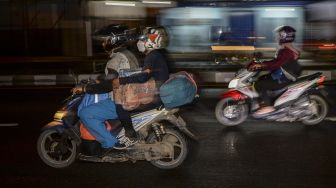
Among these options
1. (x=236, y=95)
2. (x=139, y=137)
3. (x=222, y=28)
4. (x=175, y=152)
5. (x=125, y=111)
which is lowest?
(x=175, y=152)

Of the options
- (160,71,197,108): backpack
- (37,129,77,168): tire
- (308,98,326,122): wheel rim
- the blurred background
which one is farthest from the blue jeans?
the blurred background

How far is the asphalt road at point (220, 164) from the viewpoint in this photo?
565 centimetres

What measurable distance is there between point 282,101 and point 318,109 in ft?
2.01

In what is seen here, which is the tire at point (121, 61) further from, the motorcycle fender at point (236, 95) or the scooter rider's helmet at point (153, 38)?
the motorcycle fender at point (236, 95)

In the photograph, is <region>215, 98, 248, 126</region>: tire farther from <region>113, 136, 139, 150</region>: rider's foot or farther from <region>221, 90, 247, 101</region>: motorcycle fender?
<region>113, 136, 139, 150</region>: rider's foot

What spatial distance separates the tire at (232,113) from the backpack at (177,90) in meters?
2.82

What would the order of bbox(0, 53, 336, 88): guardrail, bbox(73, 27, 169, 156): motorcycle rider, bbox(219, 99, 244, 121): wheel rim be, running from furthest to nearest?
bbox(0, 53, 336, 88): guardrail, bbox(219, 99, 244, 121): wheel rim, bbox(73, 27, 169, 156): motorcycle rider

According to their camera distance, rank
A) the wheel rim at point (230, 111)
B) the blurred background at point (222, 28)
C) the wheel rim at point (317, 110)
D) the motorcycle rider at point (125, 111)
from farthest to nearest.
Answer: the blurred background at point (222, 28) < the wheel rim at point (230, 111) < the wheel rim at point (317, 110) < the motorcycle rider at point (125, 111)

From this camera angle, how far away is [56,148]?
6.11 metres

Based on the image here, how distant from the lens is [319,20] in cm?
1511

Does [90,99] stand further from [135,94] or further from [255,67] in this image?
[255,67]

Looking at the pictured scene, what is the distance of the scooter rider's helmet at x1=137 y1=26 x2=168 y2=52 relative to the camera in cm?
586

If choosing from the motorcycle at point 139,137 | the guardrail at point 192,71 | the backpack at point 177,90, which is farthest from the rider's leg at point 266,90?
the guardrail at point 192,71

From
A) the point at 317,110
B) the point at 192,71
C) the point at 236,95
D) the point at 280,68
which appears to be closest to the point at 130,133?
the point at 236,95
